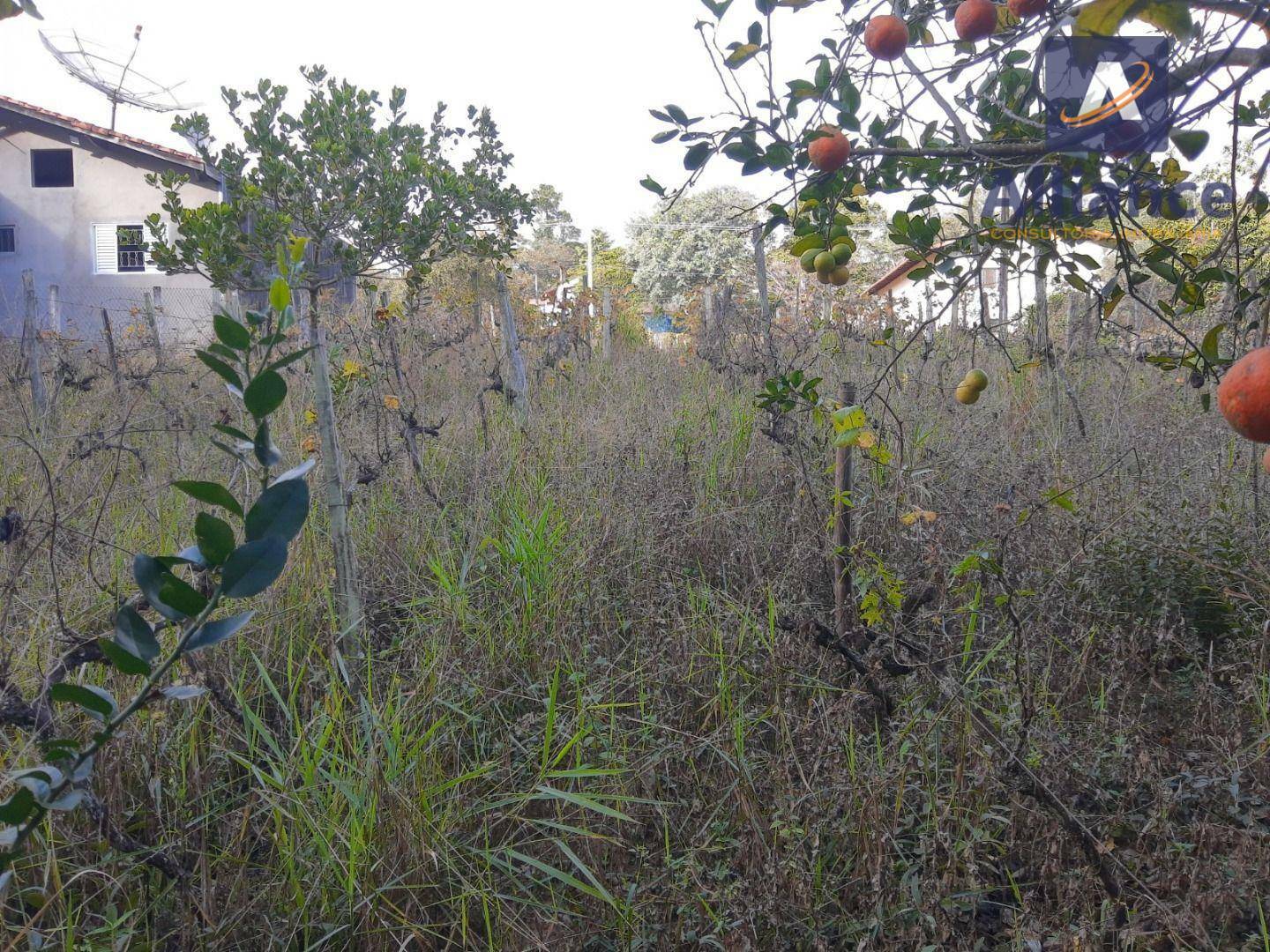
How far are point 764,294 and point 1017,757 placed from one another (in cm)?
506

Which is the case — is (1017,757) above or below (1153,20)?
below

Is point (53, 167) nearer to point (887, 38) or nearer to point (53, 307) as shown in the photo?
point (53, 307)

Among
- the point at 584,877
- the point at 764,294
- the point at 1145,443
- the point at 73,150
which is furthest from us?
the point at 73,150

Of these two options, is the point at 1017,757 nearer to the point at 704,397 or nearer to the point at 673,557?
the point at 673,557

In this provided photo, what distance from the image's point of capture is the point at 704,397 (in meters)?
5.20

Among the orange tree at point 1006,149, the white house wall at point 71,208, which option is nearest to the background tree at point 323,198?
the orange tree at point 1006,149

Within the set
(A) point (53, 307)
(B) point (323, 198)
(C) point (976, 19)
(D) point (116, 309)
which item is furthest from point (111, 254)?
(C) point (976, 19)

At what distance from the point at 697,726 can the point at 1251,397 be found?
5.37 feet

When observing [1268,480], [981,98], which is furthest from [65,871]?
[1268,480]

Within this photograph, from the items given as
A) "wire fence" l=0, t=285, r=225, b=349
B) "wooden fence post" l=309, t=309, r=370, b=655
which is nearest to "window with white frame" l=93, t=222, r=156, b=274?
"wire fence" l=0, t=285, r=225, b=349

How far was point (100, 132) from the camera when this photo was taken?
1509 centimetres

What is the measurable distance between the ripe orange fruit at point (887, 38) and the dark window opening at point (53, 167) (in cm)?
1932

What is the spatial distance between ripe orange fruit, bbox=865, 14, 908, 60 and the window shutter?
18.4 meters

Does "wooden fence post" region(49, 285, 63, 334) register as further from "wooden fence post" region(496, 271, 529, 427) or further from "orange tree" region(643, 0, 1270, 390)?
"orange tree" region(643, 0, 1270, 390)
